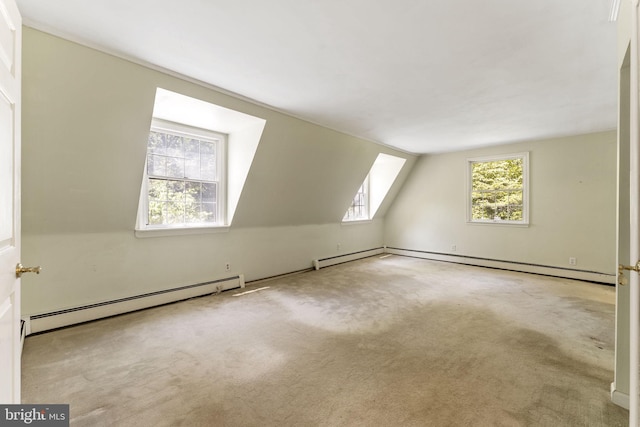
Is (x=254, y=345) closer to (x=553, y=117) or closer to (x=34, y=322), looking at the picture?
(x=34, y=322)

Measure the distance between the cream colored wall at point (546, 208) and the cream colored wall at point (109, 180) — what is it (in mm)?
2750

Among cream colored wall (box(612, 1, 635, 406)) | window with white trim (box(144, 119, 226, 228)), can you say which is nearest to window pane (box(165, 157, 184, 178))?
window with white trim (box(144, 119, 226, 228))

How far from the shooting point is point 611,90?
2885mm

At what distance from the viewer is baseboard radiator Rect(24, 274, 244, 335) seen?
254 centimetres

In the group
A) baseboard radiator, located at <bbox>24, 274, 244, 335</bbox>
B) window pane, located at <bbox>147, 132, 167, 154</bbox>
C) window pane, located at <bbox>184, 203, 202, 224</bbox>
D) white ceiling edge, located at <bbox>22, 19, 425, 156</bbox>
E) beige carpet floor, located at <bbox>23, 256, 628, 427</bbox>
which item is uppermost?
white ceiling edge, located at <bbox>22, 19, 425, 156</bbox>

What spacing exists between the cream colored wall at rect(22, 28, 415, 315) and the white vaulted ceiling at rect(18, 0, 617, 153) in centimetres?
20

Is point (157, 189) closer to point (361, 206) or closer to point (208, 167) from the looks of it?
point (208, 167)

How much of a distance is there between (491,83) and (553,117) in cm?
173

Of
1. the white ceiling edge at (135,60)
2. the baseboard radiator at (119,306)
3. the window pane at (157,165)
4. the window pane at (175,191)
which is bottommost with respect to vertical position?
the baseboard radiator at (119,306)

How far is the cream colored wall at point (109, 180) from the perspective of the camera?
2152 millimetres

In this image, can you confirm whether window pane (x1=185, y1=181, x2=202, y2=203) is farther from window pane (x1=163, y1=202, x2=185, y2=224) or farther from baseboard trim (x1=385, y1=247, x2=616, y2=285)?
baseboard trim (x1=385, y1=247, x2=616, y2=285)

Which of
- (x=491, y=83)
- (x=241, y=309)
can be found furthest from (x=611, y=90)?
(x=241, y=309)

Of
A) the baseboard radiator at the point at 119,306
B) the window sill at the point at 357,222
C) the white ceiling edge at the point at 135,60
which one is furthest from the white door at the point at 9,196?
the window sill at the point at 357,222

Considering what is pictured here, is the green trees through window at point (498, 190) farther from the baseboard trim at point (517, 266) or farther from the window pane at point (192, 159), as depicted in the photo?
the window pane at point (192, 159)
